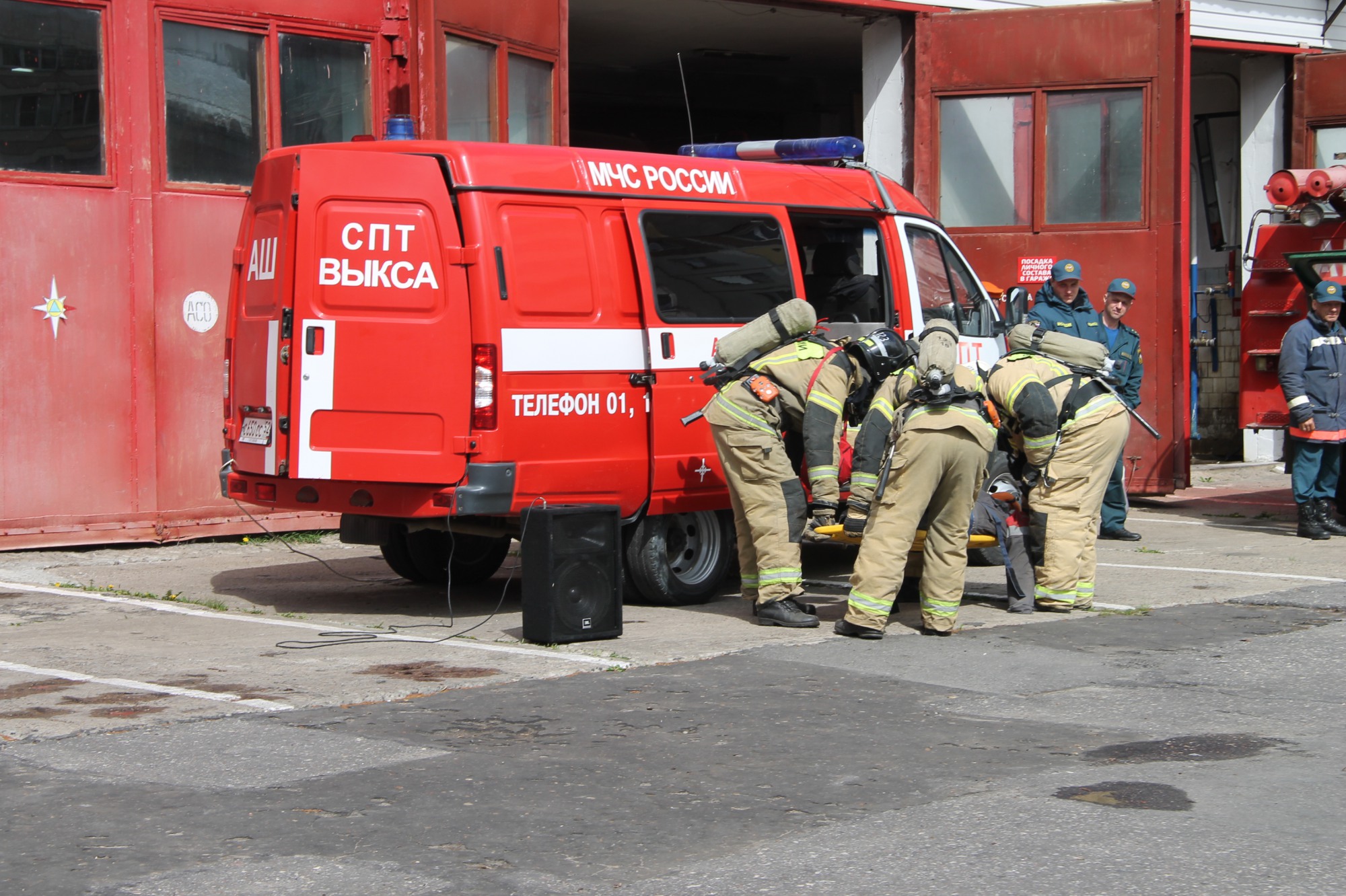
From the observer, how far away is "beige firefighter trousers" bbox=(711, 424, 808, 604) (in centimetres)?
848

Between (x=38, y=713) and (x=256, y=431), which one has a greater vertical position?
(x=256, y=431)

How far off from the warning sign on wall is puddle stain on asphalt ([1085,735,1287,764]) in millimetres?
9347

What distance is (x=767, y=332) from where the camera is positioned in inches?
343

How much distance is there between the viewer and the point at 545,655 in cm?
760

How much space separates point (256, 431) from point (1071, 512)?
4.62 metres

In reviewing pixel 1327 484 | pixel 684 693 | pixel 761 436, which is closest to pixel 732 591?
pixel 761 436

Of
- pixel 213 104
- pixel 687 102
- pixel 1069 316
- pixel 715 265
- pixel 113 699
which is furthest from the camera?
pixel 687 102

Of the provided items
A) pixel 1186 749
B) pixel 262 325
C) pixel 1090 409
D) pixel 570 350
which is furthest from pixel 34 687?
pixel 1090 409

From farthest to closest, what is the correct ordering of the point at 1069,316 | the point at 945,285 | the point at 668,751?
the point at 1069,316
the point at 945,285
the point at 668,751

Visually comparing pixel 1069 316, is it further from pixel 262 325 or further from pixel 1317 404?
pixel 262 325

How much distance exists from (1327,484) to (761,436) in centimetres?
626

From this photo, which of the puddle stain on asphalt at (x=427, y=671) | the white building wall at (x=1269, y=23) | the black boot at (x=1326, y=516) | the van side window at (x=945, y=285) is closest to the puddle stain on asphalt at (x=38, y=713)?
the puddle stain on asphalt at (x=427, y=671)

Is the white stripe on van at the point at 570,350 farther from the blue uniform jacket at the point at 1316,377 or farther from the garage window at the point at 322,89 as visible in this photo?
the blue uniform jacket at the point at 1316,377

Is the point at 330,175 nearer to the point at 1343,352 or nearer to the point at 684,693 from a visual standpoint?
the point at 684,693
